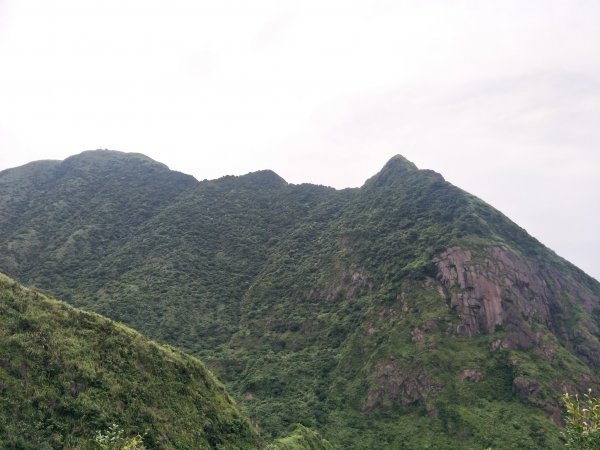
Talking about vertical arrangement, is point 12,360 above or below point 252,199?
below

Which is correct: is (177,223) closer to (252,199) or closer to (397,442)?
(252,199)

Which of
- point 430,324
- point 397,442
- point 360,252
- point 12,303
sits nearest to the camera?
point 12,303

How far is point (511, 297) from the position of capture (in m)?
73.2

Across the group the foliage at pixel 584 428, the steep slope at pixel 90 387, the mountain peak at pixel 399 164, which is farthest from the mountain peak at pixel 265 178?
the foliage at pixel 584 428

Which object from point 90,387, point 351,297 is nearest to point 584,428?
point 90,387

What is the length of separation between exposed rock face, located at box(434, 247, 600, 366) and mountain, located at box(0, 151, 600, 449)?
27 centimetres

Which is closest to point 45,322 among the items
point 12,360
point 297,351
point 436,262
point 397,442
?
point 12,360

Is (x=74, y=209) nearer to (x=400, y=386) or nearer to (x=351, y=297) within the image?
(x=351, y=297)

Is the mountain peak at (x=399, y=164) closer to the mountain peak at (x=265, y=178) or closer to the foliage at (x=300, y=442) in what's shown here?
the mountain peak at (x=265, y=178)

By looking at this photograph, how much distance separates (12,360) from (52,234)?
104 meters

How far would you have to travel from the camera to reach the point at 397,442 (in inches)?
2255

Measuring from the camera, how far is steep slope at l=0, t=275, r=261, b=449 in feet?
87.0

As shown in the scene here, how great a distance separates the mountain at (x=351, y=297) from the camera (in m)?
61.8

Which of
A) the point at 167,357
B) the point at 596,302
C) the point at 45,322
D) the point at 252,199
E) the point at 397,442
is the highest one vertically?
the point at 252,199
